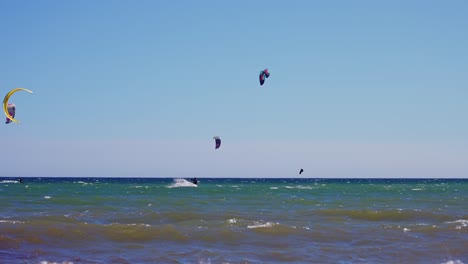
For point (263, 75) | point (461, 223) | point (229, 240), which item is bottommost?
point (229, 240)

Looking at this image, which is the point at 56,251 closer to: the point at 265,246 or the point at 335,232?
the point at 265,246

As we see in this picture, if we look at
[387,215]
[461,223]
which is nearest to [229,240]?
[461,223]

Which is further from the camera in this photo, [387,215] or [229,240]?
[387,215]

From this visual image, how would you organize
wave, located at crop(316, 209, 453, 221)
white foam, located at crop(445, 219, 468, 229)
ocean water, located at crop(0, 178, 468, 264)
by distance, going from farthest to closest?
wave, located at crop(316, 209, 453, 221), white foam, located at crop(445, 219, 468, 229), ocean water, located at crop(0, 178, 468, 264)

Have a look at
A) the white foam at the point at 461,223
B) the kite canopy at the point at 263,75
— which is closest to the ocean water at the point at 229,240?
the white foam at the point at 461,223

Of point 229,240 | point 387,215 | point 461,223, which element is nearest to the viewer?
point 229,240

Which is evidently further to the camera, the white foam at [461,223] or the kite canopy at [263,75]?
the kite canopy at [263,75]

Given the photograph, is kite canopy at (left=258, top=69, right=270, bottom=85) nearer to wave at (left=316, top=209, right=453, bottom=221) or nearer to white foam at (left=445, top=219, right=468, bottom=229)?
wave at (left=316, top=209, right=453, bottom=221)

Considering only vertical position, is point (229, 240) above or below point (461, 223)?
below

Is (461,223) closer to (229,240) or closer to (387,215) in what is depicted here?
(387,215)

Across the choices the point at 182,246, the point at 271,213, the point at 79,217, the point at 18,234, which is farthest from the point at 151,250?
the point at 271,213

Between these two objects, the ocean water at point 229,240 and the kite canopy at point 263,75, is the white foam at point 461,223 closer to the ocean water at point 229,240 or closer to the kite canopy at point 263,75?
the ocean water at point 229,240

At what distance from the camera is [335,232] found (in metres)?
16.1

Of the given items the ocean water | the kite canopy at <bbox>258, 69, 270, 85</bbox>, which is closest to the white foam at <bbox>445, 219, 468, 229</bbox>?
the ocean water
